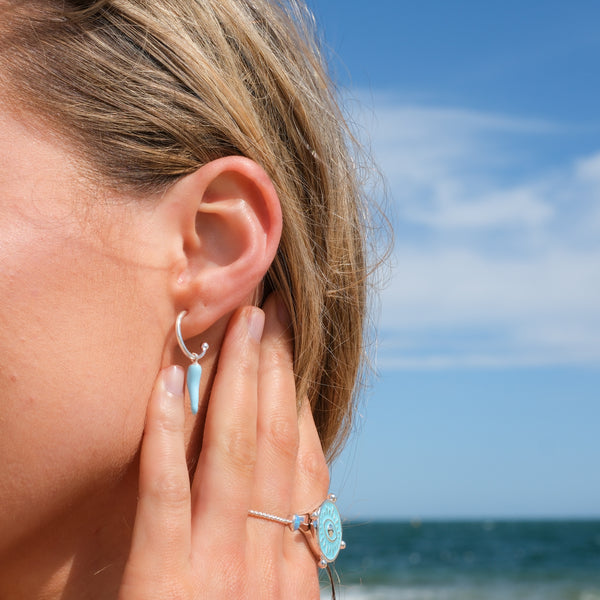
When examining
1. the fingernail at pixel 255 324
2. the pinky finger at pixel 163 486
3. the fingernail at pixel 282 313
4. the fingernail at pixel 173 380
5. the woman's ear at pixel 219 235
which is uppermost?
the woman's ear at pixel 219 235

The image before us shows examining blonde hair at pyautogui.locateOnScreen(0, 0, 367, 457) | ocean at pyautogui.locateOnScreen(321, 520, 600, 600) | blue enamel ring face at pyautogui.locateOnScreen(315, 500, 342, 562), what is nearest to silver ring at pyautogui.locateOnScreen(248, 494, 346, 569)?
blue enamel ring face at pyautogui.locateOnScreen(315, 500, 342, 562)

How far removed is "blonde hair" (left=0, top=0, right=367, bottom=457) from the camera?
1462 millimetres

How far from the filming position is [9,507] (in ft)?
4.66

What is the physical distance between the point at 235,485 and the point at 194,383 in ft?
0.79

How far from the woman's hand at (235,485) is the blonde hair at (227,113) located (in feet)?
0.45

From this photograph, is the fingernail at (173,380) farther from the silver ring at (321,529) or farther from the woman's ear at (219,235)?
the silver ring at (321,529)

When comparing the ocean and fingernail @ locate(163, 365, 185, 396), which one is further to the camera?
the ocean

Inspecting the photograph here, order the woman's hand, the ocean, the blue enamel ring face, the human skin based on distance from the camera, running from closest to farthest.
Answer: the human skin, the woman's hand, the blue enamel ring face, the ocean

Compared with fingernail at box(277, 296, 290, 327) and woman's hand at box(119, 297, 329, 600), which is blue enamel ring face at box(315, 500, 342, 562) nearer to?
woman's hand at box(119, 297, 329, 600)

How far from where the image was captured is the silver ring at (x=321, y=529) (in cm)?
178

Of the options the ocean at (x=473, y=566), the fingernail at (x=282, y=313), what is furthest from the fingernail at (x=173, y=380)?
the ocean at (x=473, y=566)

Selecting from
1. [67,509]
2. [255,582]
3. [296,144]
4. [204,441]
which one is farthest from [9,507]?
[296,144]

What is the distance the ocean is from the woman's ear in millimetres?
11195

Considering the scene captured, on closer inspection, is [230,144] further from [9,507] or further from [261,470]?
[9,507]
